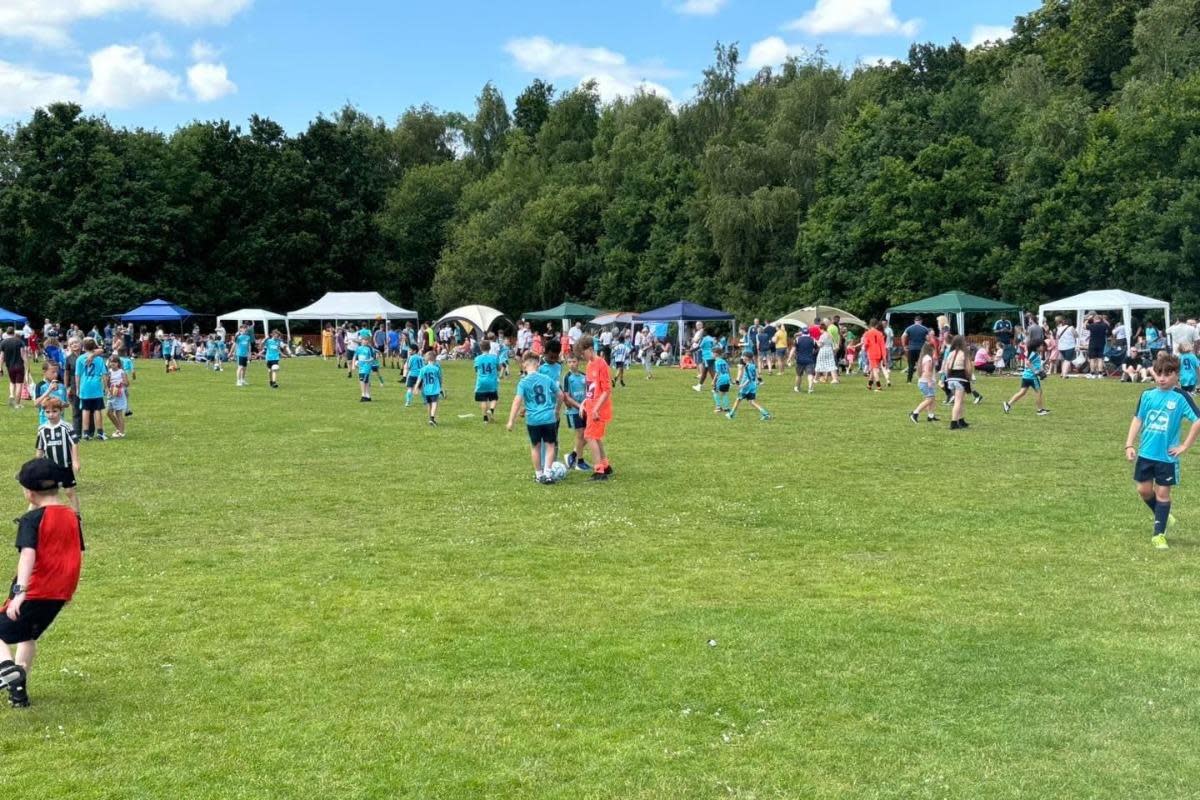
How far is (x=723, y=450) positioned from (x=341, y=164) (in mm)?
60758

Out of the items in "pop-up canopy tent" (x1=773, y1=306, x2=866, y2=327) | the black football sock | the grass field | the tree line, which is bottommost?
the grass field

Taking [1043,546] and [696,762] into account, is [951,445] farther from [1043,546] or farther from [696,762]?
[696,762]

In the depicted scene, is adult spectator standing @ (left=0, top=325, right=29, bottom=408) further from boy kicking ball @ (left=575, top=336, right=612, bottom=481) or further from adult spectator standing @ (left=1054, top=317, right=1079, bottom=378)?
adult spectator standing @ (left=1054, top=317, right=1079, bottom=378)

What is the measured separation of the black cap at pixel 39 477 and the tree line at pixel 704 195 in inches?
1718

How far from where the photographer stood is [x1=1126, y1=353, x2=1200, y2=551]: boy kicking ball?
31.2 feet

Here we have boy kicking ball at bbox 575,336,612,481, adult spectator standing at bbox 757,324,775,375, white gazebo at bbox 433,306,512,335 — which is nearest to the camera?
boy kicking ball at bbox 575,336,612,481

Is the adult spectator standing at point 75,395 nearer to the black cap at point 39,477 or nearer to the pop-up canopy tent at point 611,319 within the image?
the black cap at point 39,477

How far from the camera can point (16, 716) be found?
19.3ft

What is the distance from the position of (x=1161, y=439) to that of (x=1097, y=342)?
25.2 metres

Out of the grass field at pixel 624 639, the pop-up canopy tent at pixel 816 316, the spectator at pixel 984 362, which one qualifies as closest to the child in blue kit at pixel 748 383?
the grass field at pixel 624 639

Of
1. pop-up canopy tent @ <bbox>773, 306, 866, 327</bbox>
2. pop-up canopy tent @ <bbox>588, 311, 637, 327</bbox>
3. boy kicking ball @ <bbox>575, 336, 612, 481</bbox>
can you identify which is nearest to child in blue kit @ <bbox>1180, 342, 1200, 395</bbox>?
boy kicking ball @ <bbox>575, 336, 612, 481</bbox>

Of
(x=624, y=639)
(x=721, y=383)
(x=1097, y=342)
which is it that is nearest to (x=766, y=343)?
(x=1097, y=342)

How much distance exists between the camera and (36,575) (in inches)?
235

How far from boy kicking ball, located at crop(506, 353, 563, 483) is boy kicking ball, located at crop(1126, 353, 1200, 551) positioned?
6.37 meters
